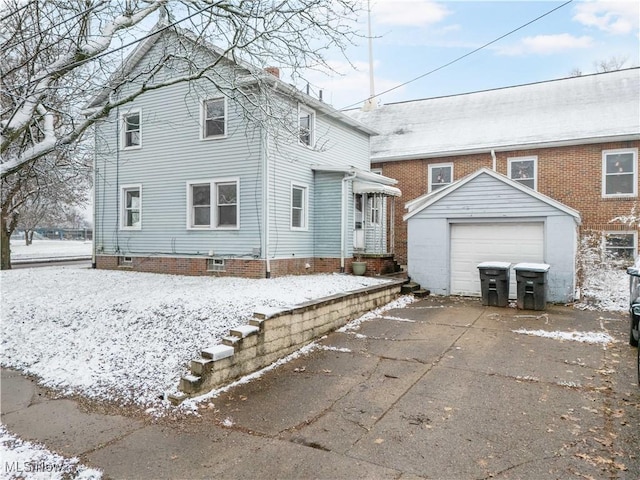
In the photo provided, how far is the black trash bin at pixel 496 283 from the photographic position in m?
10.2

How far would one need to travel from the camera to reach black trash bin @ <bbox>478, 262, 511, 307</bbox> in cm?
1016

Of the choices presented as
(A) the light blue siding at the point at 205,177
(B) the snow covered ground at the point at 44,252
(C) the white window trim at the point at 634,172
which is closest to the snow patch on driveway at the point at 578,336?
(A) the light blue siding at the point at 205,177

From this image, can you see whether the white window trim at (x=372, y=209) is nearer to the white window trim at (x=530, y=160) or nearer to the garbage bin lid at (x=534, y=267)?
the white window trim at (x=530, y=160)

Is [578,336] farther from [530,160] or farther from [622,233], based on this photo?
[530,160]

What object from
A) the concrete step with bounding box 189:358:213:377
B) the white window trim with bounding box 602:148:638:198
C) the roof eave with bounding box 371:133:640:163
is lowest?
the concrete step with bounding box 189:358:213:377

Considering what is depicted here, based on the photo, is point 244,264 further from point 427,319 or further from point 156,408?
point 156,408

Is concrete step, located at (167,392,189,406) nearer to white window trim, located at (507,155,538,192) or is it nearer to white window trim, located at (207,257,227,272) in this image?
white window trim, located at (207,257,227,272)

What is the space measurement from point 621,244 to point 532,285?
6.84 meters

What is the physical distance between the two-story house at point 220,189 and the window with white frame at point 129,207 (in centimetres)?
5

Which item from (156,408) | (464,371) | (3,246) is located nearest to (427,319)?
(464,371)

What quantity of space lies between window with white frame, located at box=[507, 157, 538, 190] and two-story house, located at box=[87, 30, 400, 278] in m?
5.51

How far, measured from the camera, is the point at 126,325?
23.5 feet

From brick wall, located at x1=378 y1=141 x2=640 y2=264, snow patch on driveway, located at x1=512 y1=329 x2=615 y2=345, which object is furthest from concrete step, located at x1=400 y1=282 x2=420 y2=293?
brick wall, located at x1=378 y1=141 x2=640 y2=264

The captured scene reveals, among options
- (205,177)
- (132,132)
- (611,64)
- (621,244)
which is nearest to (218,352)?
(205,177)
